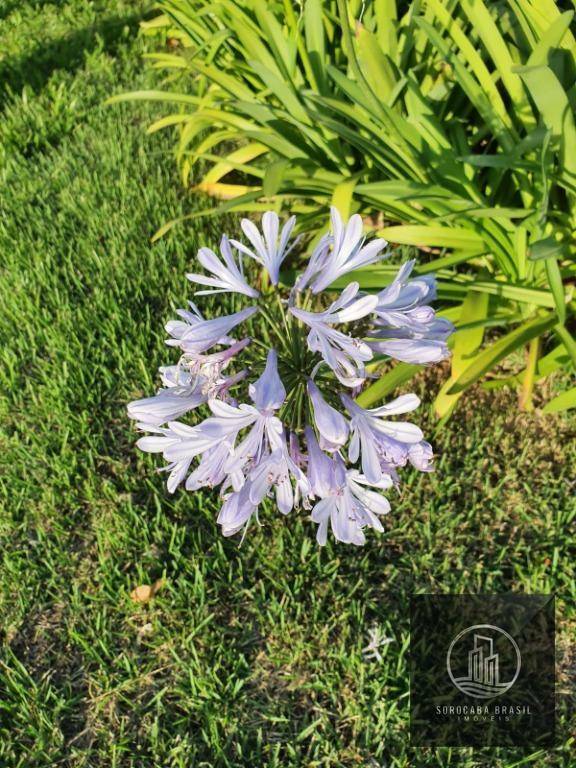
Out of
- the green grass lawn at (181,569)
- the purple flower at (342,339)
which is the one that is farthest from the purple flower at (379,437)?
the green grass lawn at (181,569)

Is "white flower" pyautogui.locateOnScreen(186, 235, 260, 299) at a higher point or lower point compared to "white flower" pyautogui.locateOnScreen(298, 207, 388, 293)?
higher

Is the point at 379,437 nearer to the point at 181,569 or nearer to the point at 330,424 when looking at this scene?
the point at 330,424

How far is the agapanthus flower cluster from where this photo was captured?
119 centimetres

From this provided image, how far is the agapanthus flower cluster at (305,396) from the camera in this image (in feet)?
3.90

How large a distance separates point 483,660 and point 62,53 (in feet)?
14.4

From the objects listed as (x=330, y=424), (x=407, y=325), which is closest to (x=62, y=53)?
(x=407, y=325)

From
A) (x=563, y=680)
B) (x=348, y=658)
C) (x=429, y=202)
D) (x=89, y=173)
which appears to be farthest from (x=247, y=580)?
(x=89, y=173)

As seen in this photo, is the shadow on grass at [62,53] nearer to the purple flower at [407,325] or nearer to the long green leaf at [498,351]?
the long green leaf at [498,351]

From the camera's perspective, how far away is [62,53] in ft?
14.5

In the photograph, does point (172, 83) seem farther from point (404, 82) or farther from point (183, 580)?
point (183, 580)

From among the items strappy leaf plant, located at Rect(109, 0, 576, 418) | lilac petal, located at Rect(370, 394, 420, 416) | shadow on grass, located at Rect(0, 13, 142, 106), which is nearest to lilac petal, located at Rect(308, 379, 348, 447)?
lilac petal, located at Rect(370, 394, 420, 416)

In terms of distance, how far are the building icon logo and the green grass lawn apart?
0.13 m

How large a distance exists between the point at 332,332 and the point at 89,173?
2608 millimetres

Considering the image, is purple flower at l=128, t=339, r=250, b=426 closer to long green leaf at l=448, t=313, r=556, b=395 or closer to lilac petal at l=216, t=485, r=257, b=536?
lilac petal at l=216, t=485, r=257, b=536
